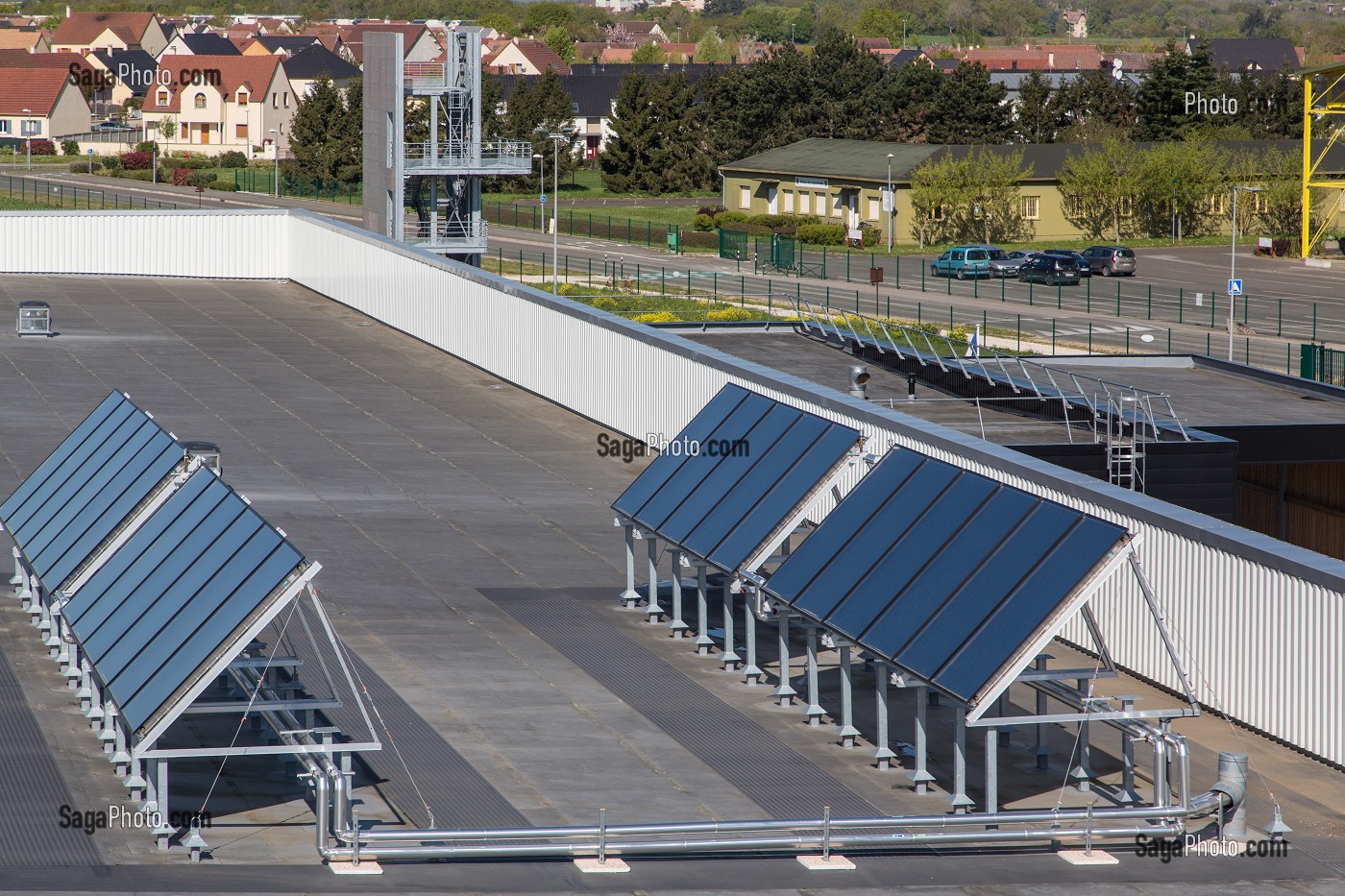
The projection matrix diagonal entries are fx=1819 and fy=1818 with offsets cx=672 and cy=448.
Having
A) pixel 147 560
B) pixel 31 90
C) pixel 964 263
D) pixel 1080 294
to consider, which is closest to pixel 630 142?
pixel 964 263

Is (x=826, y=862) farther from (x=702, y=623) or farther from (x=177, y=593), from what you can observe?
(x=702, y=623)

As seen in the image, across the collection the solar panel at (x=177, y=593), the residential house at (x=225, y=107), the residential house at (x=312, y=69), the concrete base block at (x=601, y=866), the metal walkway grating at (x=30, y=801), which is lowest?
the concrete base block at (x=601, y=866)

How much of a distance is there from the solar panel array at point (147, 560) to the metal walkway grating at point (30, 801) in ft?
3.58

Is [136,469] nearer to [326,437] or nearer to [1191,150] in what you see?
[326,437]

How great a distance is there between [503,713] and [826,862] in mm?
5131

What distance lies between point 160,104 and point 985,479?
143 m

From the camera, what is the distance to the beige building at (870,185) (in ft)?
328

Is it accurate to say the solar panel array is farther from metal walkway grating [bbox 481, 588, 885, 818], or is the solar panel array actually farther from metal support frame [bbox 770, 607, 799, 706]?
metal support frame [bbox 770, 607, 799, 706]

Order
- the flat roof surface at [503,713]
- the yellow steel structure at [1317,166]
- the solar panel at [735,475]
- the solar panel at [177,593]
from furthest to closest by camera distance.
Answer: the yellow steel structure at [1317,166]
the solar panel at [735,475]
the solar panel at [177,593]
the flat roof surface at [503,713]

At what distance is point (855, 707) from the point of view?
19750 mm

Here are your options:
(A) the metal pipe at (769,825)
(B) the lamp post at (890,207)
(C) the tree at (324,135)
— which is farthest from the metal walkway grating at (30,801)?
(C) the tree at (324,135)

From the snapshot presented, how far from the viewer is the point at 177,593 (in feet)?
54.2

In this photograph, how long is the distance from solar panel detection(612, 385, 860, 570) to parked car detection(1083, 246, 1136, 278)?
210ft

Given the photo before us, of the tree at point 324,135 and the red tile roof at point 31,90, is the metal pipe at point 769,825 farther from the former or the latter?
the red tile roof at point 31,90
